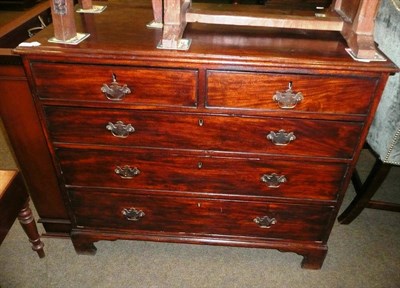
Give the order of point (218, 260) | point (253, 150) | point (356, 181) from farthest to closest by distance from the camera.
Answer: point (356, 181) → point (218, 260) → point (253, 150)

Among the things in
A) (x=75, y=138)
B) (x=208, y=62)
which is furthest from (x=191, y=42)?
(x=75, y=138)

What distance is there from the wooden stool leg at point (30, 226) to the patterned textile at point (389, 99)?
1.78 meters

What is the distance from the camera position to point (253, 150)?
4.62 feet

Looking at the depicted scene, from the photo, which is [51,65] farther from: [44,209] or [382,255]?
[382,255]

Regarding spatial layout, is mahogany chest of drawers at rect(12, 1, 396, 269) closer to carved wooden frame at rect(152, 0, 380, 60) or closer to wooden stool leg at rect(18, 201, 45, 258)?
carved wooden frame at rect(152, 0, 380, 60)

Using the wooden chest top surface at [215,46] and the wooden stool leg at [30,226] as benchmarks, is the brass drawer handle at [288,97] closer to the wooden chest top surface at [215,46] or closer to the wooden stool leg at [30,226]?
the wooden chest top surface at [215,46]

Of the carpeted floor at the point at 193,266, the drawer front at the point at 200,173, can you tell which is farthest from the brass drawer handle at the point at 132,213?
the carpeted floor at the point at 193,266

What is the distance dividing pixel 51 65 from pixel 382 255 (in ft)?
6.43

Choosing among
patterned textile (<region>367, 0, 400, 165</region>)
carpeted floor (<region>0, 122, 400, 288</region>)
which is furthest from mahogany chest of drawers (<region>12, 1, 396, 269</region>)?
patterned textile (<region>367, 0, 400, 165</region>)

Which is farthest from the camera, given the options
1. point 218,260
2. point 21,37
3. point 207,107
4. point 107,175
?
point 218,260

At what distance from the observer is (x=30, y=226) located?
166 centimetres

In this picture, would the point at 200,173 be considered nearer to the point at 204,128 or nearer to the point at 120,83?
the point at 204,128

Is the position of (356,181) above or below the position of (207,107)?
below

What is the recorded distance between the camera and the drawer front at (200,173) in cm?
145
